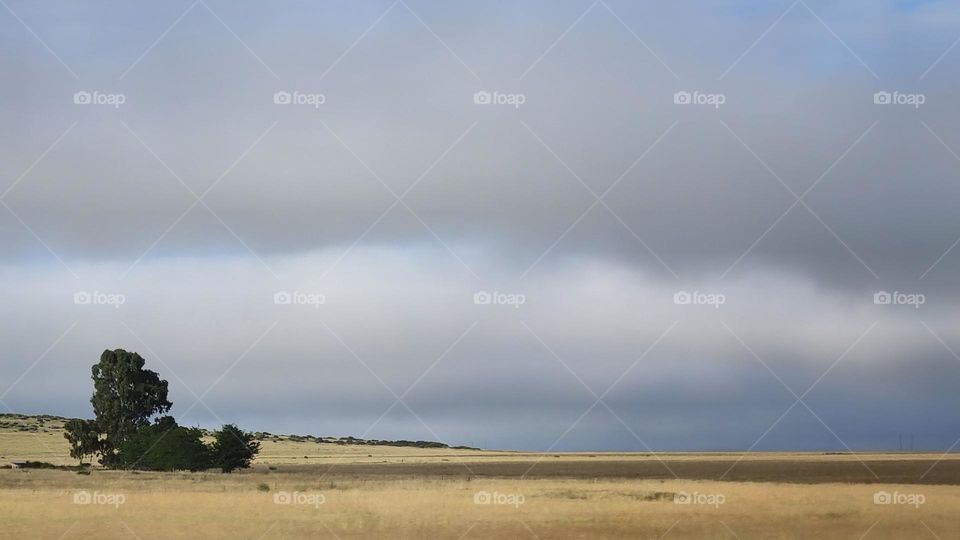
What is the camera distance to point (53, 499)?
43969 millimetres

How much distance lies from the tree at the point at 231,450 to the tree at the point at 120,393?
18982mm

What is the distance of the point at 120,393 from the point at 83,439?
5.31 metres

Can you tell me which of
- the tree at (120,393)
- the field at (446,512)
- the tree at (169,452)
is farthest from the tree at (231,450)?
the field at (446,512)

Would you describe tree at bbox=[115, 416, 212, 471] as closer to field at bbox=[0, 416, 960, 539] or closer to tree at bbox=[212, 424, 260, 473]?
tree at bbox=[212, 424, 260, 473]

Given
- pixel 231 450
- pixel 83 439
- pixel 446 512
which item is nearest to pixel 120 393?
pixel 83 439

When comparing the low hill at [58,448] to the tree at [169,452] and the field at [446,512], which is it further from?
the field at [446,512]

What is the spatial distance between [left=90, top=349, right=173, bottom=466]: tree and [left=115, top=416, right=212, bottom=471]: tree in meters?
16.1

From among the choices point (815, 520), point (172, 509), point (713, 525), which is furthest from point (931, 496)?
point (172, 509)

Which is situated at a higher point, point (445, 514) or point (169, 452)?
point (169, 452)

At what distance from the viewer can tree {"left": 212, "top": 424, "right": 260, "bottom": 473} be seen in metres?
82.8

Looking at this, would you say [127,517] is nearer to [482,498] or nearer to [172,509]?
[172,509]

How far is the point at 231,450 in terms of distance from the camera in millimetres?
84188

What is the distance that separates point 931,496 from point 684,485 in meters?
16.5

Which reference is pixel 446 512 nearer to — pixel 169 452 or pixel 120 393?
pixel 169 452
